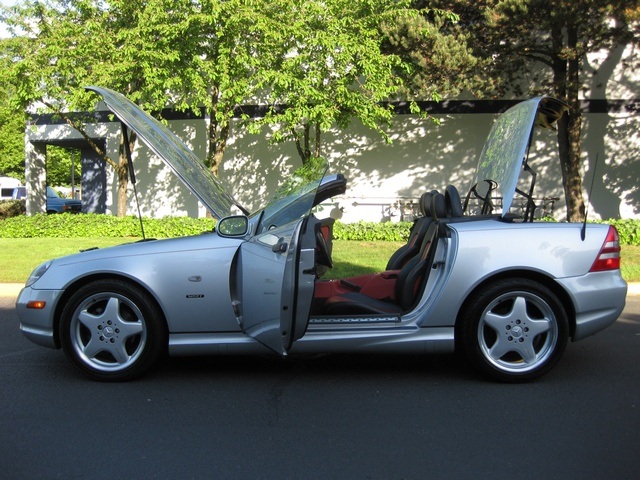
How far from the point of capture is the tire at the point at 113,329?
14.8ft

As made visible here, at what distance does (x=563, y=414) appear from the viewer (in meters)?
4.05

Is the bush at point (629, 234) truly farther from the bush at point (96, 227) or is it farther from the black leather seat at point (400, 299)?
the black leather seat at point (400, 299)

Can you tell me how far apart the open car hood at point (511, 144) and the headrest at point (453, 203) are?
325mm

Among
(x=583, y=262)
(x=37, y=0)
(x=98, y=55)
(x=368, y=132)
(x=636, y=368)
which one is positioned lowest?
(x=636, y=368)

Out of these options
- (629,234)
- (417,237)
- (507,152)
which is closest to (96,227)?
(417,237)

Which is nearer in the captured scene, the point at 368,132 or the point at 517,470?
the point at 517,470

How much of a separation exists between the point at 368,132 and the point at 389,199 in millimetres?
2047

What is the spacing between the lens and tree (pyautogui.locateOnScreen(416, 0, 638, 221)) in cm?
1197

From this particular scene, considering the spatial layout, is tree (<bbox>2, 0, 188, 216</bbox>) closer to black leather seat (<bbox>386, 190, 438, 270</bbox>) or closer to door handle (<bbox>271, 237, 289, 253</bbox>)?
black leather seat (<bbox>386, 190, 438, 270</bbox>)

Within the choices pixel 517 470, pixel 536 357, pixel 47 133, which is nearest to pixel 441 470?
pixel 517 470

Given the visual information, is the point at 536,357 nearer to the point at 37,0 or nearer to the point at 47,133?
the point at 37,0

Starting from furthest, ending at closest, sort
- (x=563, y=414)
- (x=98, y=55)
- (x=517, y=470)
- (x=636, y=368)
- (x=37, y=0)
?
(x=37, y=0), (x=98, y=55), (x=636, y=368), (x=563, y=414), (x=517, y=470)

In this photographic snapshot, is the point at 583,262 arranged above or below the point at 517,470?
above

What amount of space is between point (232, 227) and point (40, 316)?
156cm
